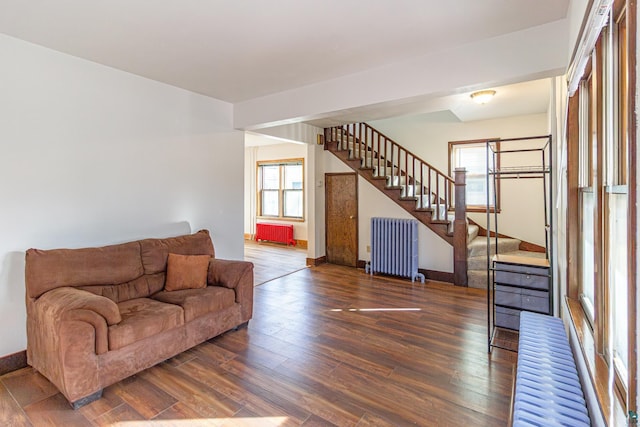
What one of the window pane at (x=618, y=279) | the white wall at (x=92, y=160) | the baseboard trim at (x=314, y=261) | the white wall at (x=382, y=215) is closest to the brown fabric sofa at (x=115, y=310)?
the white wall at (x=92, y=160)

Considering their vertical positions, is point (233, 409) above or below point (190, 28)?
below

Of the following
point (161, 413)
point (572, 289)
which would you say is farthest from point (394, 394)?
point (161, 413)

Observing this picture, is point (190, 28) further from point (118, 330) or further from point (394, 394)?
point (394, 394)

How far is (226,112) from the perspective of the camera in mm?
4398

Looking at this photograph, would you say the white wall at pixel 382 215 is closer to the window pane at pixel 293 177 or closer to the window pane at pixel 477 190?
the window pane at pixel 477 190

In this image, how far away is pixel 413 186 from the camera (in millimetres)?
5344

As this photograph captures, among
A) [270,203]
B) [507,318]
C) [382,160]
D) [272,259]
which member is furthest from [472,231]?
[270,203]

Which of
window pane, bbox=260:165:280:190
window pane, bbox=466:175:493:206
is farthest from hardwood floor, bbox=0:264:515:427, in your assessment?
window pane, bbox=260:165:280:190

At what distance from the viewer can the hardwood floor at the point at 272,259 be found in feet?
18.3

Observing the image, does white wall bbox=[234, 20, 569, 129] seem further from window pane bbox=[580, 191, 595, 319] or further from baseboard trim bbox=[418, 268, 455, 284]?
baseboard trim bbox=[418, 268, 455, 284]

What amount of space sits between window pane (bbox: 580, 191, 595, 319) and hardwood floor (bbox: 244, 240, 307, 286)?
3.98m

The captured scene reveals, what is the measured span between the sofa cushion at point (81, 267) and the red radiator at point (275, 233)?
17.3 feet

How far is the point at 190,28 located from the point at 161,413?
265 centimetres

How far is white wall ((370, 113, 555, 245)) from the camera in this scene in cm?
534
